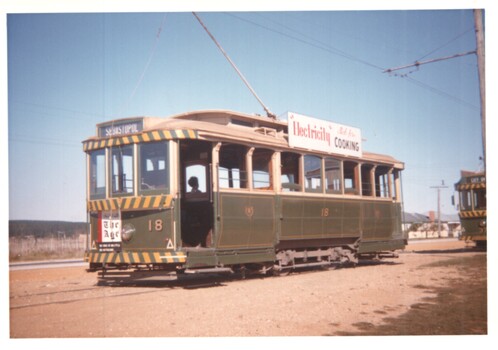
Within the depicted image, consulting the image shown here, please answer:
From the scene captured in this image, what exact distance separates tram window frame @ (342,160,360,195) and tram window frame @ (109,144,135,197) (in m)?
6.46

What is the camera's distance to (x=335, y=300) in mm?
Result: 8234

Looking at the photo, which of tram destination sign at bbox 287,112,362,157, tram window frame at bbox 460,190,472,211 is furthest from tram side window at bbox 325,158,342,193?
tram window frame at bbox 460,190,472,211

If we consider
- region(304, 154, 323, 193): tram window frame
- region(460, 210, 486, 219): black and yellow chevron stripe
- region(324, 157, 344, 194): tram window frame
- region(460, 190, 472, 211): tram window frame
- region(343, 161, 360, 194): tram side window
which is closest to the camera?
region(304, 154, 323, 193): tram window frame

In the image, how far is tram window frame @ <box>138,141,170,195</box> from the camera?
32.5 ft

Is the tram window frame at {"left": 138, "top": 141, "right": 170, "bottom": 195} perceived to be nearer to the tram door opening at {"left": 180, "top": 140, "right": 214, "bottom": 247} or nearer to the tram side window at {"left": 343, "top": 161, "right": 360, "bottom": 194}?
the tram door opening at {"left": 180, "top": 140, "right": 214, "bottom": 247}

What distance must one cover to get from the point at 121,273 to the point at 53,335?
11.7 feet

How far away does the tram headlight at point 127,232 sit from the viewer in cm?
998

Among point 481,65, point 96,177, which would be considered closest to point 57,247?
point 96,177

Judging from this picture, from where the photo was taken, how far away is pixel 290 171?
12.5 meters

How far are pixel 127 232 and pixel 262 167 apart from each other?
3458mm
